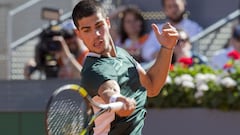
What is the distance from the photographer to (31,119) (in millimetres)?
7867

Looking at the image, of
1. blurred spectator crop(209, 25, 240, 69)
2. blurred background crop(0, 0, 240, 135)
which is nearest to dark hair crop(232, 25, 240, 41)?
blurred spectator crop(209, 25, 240, 69)

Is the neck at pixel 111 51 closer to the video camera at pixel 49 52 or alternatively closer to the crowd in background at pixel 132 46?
the crowd in background at pixel 132 46

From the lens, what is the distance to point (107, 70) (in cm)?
452

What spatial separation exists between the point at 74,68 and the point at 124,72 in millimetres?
3785

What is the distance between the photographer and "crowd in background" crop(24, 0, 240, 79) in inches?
325

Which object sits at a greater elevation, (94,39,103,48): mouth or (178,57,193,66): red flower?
(94,39,103,48): mouth

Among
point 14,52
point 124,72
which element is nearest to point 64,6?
point 14,52

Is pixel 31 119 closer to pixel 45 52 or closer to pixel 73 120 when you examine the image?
pixel 45 52

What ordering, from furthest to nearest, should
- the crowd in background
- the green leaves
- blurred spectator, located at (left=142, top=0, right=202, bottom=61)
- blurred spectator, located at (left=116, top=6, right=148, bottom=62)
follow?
1. blurred spectator, located at (left=116, top=6, right=148, bottom=62)
2. blurred spectator, located at (left=142, top=0, right=202, bottom=61)
3. the crowd in background
4. the green leaves

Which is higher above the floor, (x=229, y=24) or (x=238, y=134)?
(x=229, y=24)

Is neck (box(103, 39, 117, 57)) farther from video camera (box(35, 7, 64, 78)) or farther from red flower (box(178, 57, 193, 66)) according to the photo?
video camera (box(35, 7, 64, 78))

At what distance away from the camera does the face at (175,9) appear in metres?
8.85

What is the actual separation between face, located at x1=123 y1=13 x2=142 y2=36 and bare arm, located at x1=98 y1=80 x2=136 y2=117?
15.3 feet

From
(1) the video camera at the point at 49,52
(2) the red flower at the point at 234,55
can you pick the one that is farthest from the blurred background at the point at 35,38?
(2) the red flower at the point at 234,55
